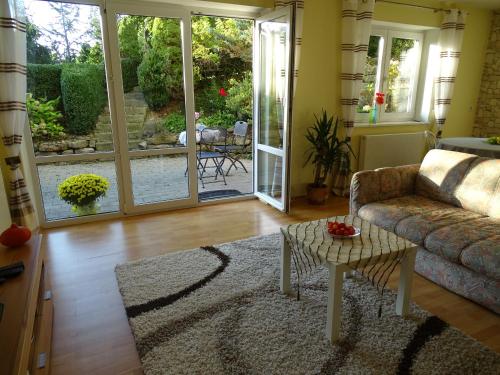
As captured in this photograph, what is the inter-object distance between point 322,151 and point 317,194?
50cm

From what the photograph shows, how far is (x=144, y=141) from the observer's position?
3.65 meters

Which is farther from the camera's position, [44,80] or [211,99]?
[211,99]

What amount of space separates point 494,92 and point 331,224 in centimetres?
477

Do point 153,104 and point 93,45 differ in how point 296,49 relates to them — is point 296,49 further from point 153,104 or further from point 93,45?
point 93,45

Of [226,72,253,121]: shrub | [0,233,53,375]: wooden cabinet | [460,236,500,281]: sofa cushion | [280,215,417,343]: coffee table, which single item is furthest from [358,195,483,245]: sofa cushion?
[226,72,253,121]: shrub

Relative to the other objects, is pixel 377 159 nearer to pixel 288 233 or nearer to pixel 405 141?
pixel 405 141

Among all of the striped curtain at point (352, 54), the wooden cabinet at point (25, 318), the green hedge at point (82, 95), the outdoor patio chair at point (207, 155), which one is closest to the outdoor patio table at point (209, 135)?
the outdoor patio chair at point (207, 155)

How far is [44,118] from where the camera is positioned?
3230 millimetres

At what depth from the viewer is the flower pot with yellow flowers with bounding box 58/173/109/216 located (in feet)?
11.2

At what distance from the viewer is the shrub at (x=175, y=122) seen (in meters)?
3.71

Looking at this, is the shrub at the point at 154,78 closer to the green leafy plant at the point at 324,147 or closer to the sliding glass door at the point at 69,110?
the sliding glass door at the point at 69,110

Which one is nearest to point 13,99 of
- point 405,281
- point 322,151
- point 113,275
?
point 113,275

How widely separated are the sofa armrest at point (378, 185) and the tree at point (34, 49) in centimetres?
294

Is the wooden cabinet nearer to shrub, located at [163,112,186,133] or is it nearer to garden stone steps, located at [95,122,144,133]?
garden stone steps, located at [95,122,144,133]
